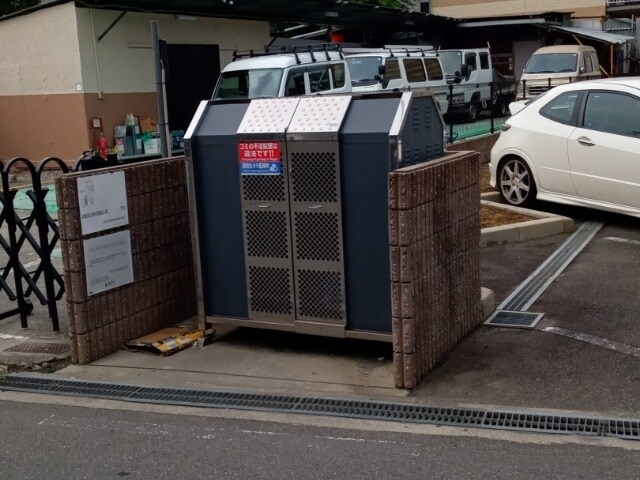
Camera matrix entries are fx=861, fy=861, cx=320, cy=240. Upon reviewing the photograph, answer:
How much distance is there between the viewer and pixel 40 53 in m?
19.9

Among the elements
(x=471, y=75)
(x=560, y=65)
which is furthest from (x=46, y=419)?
(x=560, y=65)

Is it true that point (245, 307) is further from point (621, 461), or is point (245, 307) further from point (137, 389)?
point (621, 461)

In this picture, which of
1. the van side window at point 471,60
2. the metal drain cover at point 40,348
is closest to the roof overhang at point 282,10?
the van side window at point 471,60

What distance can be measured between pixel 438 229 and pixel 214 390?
198 cm

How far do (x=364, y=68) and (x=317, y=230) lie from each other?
15.5 meters

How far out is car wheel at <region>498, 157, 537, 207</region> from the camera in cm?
1116

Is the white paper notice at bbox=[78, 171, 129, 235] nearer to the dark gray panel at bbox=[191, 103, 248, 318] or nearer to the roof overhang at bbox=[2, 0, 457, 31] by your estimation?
the dark gray panel at bbox=[191, 103, 248, 318]

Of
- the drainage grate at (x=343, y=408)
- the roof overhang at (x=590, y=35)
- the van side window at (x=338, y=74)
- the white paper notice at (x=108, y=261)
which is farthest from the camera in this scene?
the roof overhang at (x=590, y=35)

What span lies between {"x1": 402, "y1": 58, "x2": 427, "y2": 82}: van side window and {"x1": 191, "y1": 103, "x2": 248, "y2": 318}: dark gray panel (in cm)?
1547

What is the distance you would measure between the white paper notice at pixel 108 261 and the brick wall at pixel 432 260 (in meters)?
2.37

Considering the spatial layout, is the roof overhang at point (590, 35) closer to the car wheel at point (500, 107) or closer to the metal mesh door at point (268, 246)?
the car wheel at point (500, 107)

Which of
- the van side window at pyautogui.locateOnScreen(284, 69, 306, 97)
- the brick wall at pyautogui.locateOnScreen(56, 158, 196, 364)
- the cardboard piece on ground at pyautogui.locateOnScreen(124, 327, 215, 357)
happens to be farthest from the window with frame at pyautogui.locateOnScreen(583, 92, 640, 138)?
the van side window at pyautogui.locateOnScreen(284, 69, 306, 97)

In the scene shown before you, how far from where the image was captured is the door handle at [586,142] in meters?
10.1

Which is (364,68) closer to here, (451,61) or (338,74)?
(338,74)
